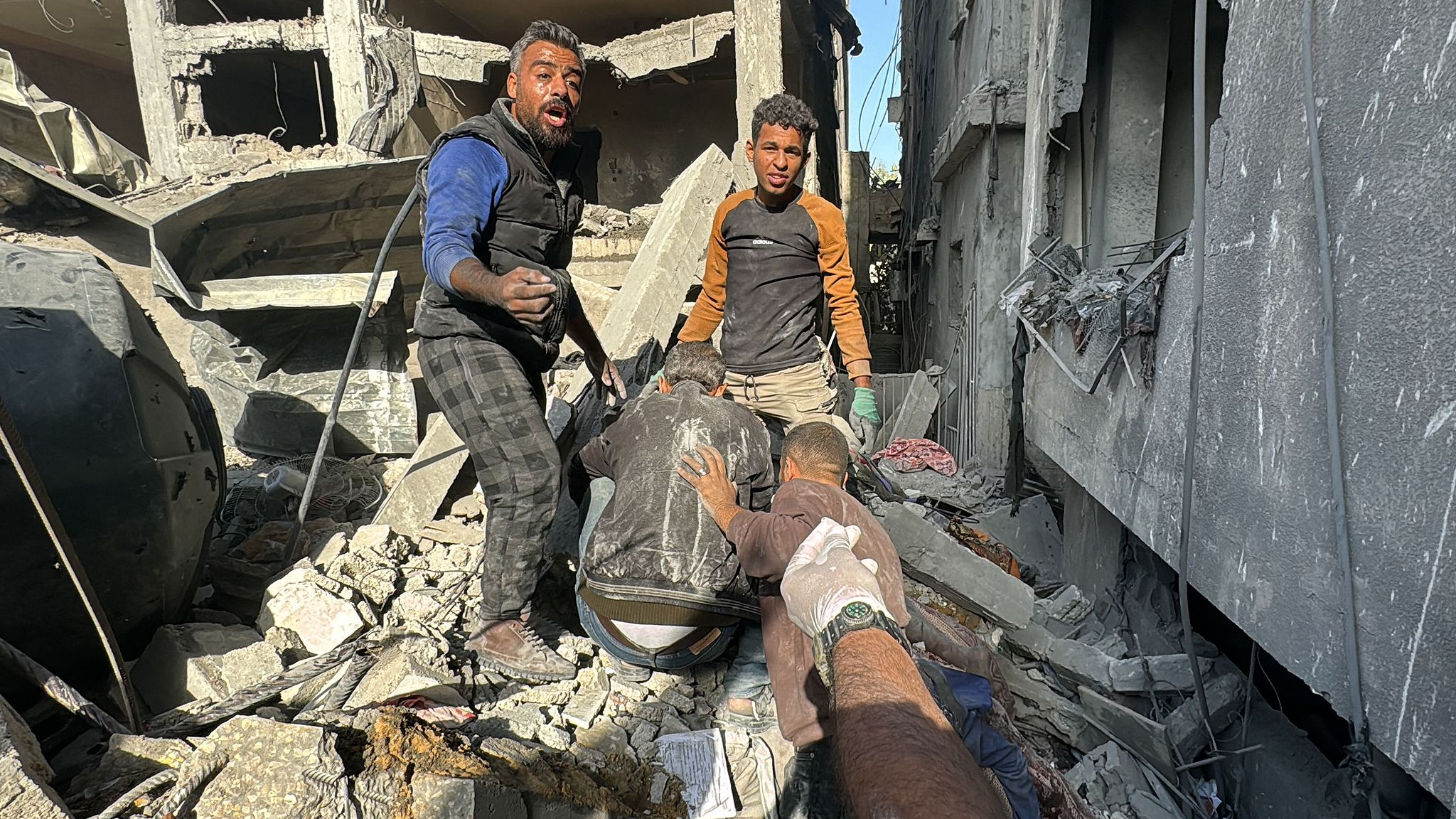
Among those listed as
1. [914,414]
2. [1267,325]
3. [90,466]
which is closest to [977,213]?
[914,414]

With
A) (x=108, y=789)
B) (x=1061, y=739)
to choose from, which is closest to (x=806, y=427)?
(x=1061, y=739)

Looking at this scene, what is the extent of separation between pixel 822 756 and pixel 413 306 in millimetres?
6189

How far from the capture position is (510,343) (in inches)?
100

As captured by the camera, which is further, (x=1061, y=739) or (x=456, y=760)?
(x=1061, y=739)

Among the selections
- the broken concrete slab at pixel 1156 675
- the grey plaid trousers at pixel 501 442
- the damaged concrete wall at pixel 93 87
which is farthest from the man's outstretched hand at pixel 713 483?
the damaged concrete wall at pixel 93 87

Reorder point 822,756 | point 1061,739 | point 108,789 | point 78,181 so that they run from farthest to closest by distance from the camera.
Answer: point 78,181
point 1061,739
point 822,756
point 108,789

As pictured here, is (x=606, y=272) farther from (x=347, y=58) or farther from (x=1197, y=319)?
(x=1197, y=319)

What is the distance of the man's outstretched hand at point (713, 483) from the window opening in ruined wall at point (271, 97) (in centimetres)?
871

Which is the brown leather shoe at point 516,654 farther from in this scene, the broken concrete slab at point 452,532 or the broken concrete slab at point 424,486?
the broken concrete slab at point 424,486

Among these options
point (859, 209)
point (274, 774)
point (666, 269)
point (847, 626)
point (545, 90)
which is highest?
point (859, 209)

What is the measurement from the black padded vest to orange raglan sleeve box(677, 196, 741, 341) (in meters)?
1.17

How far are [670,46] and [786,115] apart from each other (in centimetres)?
494

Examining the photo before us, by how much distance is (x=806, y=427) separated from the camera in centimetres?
248

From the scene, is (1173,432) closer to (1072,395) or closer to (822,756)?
(1072,395)
